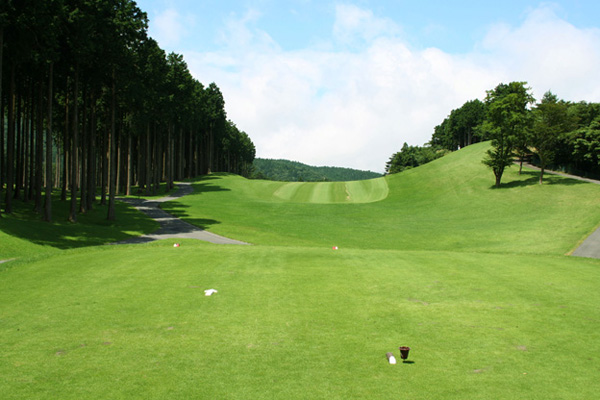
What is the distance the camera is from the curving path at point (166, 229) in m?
37.7

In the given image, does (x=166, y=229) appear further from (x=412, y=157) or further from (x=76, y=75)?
(x=412, y=157)

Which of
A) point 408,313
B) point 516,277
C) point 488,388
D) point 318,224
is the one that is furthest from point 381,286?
point 318,224

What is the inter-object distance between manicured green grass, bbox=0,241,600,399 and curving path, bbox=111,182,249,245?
20.2 metres

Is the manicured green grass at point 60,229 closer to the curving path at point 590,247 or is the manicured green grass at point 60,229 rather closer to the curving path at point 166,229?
the curving path at point 166,229

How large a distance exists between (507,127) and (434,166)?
28.5 metres

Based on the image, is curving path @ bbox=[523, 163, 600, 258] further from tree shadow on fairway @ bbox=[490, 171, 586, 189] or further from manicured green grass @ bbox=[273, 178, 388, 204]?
manicured green grass @ bbox=[273, 178, 388, 204]

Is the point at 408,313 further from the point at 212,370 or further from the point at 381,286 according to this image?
the point at 212,370

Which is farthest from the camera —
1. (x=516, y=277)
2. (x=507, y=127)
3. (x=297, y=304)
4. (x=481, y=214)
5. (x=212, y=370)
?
(x=507, y=127)

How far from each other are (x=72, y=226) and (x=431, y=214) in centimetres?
4404

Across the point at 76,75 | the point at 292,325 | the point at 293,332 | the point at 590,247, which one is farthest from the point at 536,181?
the point at 293,332

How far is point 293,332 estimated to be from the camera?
32.1ft

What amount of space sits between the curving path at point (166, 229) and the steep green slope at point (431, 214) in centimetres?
214

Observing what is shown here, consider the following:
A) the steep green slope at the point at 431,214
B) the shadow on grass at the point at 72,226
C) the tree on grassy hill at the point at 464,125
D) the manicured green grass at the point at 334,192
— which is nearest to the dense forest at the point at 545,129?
the steep green slope at the point at 431,214

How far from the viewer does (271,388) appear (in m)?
7.02
